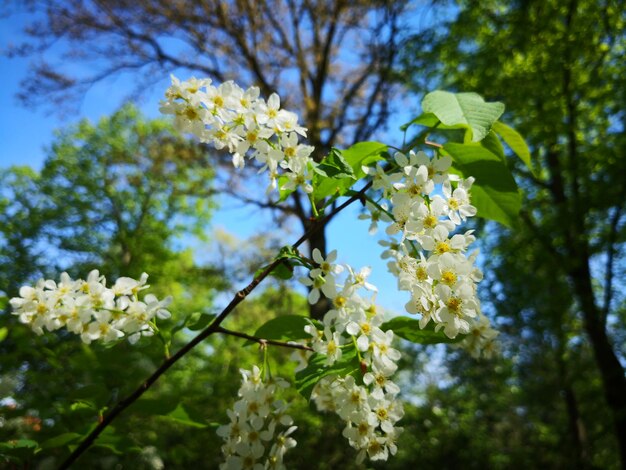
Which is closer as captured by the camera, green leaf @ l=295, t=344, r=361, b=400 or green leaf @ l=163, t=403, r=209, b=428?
green leaf @ l=295, t=344, r=361, b=400

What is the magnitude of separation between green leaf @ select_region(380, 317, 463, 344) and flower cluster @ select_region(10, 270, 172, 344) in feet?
1.56

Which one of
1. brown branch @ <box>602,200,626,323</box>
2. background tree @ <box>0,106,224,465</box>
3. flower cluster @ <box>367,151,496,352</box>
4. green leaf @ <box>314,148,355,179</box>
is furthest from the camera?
background tree @ <box>0,106,224,465</box>

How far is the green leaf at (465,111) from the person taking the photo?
2.49ft

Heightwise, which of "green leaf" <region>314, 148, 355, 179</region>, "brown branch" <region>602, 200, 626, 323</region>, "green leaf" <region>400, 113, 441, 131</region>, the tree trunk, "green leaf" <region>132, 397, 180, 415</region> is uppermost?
"brown branch" <region>602, 200, 626, 323</region>

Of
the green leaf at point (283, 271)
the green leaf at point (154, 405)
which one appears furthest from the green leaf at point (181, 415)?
the green leaf at point (283, 271)

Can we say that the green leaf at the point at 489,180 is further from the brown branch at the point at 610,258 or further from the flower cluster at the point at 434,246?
the brown branch at the point at 610,258

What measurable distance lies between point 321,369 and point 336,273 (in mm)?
213

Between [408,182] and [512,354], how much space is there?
29.1 feet

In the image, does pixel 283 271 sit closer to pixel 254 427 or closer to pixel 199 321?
pixel 199 321

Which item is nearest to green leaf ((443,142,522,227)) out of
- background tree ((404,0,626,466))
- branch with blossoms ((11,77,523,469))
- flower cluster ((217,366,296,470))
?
branch with blossoms ((11,77,523,469))

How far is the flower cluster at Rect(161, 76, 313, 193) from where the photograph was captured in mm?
933

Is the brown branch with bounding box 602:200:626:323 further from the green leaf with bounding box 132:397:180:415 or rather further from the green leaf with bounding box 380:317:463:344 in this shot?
the green leaf with bounding box 132:397:180:415

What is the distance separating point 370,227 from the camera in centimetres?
101

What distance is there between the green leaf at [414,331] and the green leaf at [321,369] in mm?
100
